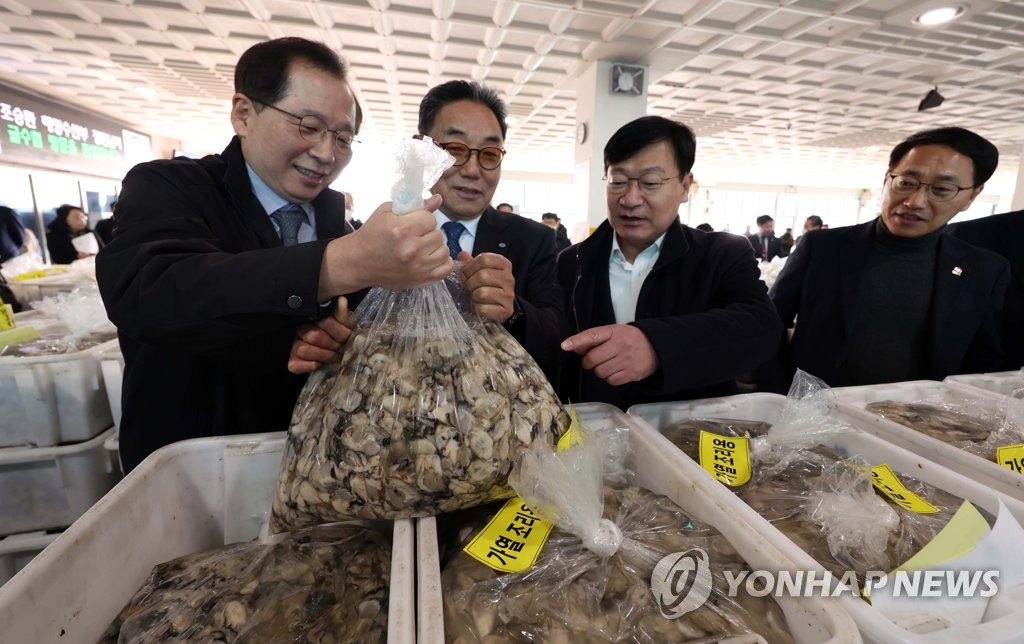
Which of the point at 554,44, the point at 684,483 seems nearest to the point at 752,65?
the point at 554,44

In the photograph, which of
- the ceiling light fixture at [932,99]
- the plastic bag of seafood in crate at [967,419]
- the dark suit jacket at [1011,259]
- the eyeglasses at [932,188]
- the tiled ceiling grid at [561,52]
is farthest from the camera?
the ceiling light fixture at [932,99]

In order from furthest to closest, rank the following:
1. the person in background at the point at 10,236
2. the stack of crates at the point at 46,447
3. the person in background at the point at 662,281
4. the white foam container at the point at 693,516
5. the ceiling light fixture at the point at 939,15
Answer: the person in background at the point at 10,236
the ceiling light fixture at the point at 939,15
the stack of crates at the point at 46,447
the person in background at the point at 662,281
the white foam container at the point at 693,516

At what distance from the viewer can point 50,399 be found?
122 cm

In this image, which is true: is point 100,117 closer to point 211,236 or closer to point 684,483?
point 211,236

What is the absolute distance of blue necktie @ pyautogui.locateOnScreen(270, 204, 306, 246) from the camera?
1087 mm

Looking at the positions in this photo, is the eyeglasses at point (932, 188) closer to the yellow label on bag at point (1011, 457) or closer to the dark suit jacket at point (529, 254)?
the yellow label on bag at point (1011, 457)

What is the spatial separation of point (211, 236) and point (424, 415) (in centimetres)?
59

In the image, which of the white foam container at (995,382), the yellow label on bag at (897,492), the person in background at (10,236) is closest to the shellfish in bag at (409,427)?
the yellow label on bag at (897,492)

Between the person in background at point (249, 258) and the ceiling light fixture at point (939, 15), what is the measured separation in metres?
4.63

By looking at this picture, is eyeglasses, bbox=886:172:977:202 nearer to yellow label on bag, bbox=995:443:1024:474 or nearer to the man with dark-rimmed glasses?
yellow label on bag, bbox=995:443:1024:474

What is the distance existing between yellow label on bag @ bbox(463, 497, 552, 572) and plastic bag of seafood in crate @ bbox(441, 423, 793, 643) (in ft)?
0.04

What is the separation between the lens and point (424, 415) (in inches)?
22.6

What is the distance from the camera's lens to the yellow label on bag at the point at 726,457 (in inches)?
28.7

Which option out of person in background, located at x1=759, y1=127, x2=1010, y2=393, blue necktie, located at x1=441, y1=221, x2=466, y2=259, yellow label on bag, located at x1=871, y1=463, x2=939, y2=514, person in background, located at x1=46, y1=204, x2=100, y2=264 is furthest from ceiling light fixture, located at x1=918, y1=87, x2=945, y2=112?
person in background, located at x1=46, y1=204, x2=100, y2=264
